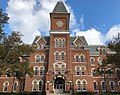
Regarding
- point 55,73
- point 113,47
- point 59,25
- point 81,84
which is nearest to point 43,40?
point 59,25

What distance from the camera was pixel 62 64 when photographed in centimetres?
4759

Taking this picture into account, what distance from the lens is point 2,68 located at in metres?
28.3

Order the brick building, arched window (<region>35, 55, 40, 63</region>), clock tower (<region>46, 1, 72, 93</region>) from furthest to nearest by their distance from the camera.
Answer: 1. arched window (<region>35, 55, 40, 63</region>)
2. the brick building
3. clock tower (<region>46, 1, 72, 93</region>)

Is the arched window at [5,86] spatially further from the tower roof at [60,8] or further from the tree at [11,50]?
the tower roof at [60,8]

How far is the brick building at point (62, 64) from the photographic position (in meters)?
46.5

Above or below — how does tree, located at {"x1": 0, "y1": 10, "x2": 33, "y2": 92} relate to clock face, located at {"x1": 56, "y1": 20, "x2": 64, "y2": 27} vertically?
below

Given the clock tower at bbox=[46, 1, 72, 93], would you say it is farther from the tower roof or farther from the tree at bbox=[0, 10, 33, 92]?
the tree at bbox=[0, 10, 33, 92]

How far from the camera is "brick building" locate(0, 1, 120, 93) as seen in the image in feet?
152

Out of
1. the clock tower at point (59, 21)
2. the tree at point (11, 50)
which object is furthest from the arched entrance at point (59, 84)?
the tree at point (11, 50)

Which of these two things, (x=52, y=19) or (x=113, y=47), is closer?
(x=113, y=47)

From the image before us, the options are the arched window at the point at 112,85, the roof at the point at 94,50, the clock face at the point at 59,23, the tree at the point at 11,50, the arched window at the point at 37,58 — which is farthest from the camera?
the roof at the point at 94,50

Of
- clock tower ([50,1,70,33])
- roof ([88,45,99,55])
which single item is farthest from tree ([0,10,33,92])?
roof ([88,45,99,55])

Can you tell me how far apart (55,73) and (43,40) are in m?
9.85

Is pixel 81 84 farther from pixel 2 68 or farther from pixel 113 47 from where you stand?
pixel 2 68
